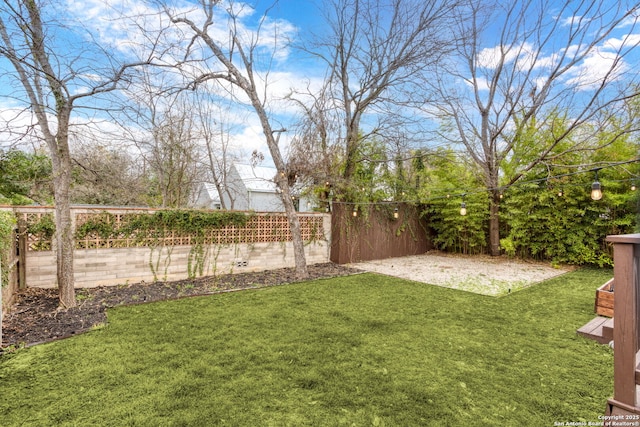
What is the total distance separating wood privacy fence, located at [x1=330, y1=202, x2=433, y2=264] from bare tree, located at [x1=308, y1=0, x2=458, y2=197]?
4.02ft

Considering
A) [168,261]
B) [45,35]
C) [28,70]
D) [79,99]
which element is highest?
[45,35]

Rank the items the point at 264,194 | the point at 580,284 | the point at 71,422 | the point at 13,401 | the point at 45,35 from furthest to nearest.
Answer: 1. the point at 264,194
2. the point at 580,284
3. the point at 45,35
4. the point at 13,401
5. the point at 71,422

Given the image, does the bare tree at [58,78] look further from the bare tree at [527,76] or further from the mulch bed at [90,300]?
the bare tree at [527,76]

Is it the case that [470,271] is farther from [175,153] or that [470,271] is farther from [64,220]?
[175,153]

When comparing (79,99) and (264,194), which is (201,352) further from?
(264,194)

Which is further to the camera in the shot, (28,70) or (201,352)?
(28,70)

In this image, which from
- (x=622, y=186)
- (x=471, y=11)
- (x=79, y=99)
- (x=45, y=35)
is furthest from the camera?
(x=471, y=11)

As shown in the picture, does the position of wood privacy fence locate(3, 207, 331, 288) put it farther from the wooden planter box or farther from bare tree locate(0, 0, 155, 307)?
the wooden planter box

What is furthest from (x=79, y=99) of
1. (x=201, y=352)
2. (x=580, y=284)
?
(x=580, y=284)

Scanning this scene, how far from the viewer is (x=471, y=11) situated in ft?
27.0

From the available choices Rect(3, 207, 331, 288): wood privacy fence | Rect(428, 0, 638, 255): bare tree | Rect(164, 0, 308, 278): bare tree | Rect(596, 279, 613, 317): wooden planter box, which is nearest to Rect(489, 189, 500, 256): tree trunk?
Rect(428, 0, 638, 255): bare tree

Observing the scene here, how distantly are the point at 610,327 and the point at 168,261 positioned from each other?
6.58 metres

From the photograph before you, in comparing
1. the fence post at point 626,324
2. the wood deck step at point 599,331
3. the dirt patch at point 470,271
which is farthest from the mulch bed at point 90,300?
the fence post at point 626,324

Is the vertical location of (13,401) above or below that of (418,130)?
below
